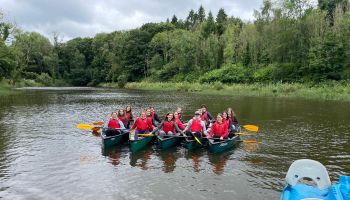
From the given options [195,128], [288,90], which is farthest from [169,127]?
[288,90]

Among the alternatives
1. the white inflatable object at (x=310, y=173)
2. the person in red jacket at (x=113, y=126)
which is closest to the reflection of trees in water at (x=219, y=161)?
the white inflatable object at (x=310, y=173)

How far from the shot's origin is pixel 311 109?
29.7 m

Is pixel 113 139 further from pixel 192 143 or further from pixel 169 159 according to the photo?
pixel 192 143

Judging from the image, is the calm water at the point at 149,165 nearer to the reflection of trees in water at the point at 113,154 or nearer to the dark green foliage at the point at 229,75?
the reflection of trees in water at the point at 113,154

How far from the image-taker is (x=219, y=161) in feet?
42.8

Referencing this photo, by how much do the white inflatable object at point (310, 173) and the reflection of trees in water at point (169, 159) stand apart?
489 cm

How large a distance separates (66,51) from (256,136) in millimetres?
Answer: 97237

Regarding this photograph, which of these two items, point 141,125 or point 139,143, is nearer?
point 139,143

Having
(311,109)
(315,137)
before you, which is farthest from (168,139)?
(311,109)

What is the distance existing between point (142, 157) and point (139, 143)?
36.3 inches

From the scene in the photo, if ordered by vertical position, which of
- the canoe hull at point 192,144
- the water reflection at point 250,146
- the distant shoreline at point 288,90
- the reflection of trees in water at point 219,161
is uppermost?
the distant shoreline at point 288,90

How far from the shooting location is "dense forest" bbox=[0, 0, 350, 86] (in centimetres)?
5012

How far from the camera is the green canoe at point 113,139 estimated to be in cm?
1458

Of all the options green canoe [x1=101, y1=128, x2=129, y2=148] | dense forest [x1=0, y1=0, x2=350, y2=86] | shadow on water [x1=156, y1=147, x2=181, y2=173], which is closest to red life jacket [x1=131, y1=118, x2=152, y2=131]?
green canoe [x1=101, y1=128, x2=129, y2=148]
